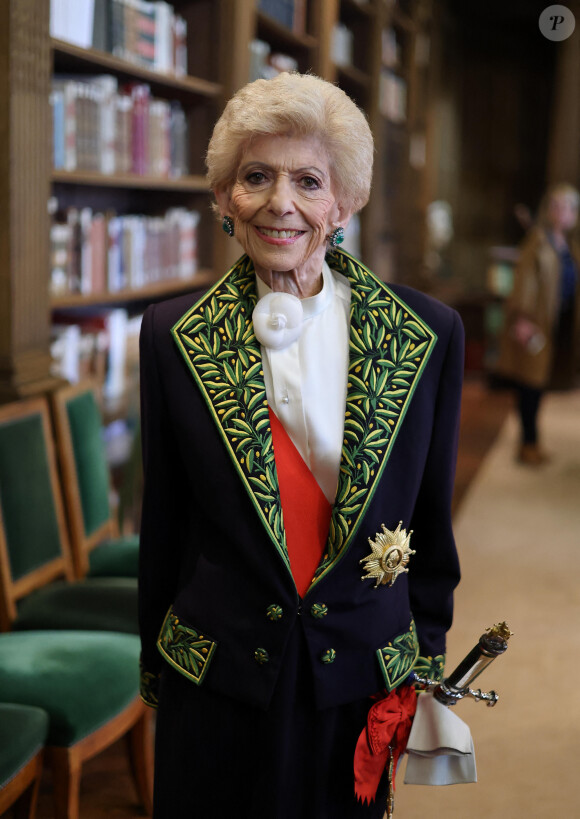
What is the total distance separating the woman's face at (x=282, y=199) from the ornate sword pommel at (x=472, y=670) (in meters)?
0.53

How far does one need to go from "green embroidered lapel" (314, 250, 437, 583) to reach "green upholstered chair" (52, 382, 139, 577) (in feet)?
5.05

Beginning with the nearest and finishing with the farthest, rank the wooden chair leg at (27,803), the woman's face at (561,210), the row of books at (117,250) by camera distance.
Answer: the wooden chair leg at (27,803)
the row of books at (117,250)
the woman's face at (561,210)

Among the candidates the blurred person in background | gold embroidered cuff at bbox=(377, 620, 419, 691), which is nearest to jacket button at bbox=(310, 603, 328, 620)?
gold embroidered cuff at bbox=(377, 620, 419, 691)

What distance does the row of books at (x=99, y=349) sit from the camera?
331 centimetres

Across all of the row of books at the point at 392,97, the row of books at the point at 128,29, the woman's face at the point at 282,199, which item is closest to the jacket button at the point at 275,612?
the woman's face at the point at 282,199

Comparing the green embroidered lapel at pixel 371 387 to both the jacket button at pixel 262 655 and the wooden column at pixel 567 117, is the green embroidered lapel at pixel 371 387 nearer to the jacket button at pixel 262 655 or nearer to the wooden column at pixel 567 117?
the jacket button at pixel 262 655

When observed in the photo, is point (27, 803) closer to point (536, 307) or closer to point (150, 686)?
point (150, 686)

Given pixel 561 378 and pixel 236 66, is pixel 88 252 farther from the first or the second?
pixel 561 378

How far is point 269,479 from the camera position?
1.19 metres

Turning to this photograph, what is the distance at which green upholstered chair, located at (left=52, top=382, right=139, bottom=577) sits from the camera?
Answer: 2641mm

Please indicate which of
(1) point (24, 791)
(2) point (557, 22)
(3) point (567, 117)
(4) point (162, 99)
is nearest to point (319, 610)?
(1) point (24, 791)

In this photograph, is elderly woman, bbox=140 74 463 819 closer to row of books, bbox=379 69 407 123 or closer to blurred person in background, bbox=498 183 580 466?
blurred person in background, bbox=498 183 580 466

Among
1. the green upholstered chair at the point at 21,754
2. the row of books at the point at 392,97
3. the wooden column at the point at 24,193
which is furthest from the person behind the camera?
the row of books at the point at 392,97

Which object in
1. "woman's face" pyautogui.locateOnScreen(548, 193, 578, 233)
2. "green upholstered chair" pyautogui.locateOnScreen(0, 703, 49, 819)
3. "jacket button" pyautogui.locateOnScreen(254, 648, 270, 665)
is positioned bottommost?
"green upholstered chair" pyautogui.locateOnScreen(0, 703, 49, 819)
